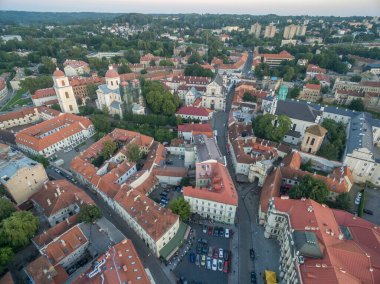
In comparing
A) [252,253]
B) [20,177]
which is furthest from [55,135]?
[252,253]

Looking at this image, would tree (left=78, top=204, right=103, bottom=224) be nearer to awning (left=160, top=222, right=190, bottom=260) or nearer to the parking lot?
awning (left=160, top=222, right=190, bottom=260)

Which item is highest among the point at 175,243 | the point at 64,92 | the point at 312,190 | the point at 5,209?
the point at 64,92

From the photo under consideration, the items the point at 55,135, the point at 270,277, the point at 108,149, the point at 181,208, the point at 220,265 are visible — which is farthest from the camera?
the point at 55,135

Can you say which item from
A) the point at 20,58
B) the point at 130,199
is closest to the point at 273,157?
the point at 130,199

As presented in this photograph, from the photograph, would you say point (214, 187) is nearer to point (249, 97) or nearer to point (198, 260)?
point (198, 260)

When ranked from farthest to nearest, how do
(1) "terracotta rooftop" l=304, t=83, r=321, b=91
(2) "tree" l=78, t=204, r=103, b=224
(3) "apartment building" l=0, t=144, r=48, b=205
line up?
(1) "terracotta rooftop" l=304, t=83, r=321, b=91 → (3) "apartment building" l=0, t=144, r=48, b=205 → (2) "tree" l=78, t=204, r=103, b=224

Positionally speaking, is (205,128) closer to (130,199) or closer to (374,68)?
(130,199)

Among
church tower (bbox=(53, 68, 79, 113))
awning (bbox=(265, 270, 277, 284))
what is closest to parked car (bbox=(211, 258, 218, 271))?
awning (bbox=(265, 270, 277, 284))

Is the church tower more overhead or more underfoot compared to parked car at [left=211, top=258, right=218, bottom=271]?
more overhead
